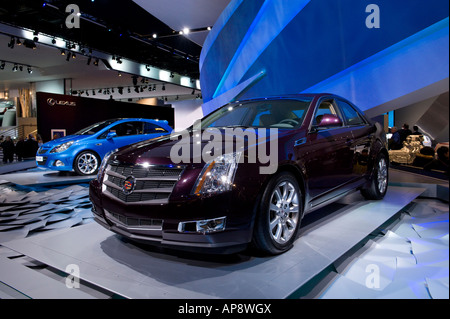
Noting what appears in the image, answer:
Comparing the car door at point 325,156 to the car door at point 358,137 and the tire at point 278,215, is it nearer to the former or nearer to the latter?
the car door at point 358,137

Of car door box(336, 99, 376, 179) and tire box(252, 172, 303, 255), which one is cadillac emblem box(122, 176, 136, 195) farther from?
car door box(336, 99, 376, 179)

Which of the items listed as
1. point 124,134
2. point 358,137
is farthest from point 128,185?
point 124,134

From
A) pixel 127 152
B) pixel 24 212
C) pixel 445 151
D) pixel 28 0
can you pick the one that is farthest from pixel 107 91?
pixel 445 151

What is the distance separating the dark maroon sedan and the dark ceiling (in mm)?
9304

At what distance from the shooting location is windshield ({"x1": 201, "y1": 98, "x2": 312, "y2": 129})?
332 cm

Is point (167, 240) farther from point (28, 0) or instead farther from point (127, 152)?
point (28, 0)

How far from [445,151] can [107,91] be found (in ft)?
83.4

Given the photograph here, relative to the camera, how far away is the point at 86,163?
7531 mm

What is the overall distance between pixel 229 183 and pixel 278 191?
507 millimetres

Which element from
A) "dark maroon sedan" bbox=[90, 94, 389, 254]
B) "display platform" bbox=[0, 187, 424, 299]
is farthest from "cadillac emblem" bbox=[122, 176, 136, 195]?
"display platform" bbox=[0, 187, 424, 299]

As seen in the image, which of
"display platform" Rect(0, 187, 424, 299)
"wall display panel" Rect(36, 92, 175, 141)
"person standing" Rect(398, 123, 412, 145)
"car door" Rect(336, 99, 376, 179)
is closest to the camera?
"display platform" Rect(0, 187, 424, 299)

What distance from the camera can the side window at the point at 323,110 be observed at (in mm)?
3268

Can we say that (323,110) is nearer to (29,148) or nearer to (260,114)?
(260,114)
